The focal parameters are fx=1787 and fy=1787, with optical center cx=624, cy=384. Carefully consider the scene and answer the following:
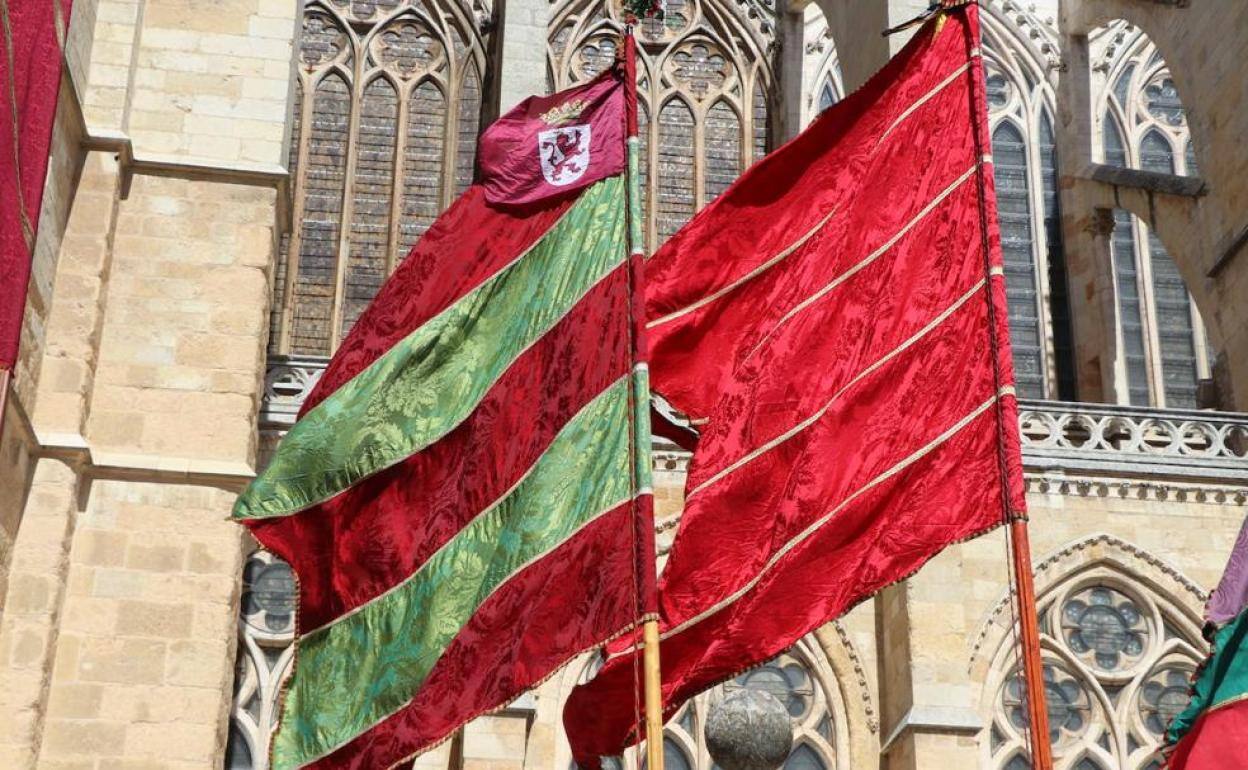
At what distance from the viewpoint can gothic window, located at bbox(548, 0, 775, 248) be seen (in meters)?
14.8

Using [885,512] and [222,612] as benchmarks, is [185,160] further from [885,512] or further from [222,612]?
[885,512]

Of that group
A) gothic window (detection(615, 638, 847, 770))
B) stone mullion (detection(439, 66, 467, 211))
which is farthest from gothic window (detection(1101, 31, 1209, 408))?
stone mullion (detection(439, 66, 467, 211))

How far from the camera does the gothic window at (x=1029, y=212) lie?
1452cm

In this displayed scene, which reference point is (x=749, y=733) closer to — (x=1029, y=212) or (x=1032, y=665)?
(x=1032, y=665)

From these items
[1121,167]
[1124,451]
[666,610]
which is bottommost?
[666,610]

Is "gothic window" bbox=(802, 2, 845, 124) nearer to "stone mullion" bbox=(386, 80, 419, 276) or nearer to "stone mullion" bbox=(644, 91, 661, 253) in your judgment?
"stone mullion" bbox=(644, 91, 661, 253)

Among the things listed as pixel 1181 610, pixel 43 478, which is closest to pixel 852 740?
pixel 1181 610

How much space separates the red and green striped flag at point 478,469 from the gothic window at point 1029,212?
8668mm

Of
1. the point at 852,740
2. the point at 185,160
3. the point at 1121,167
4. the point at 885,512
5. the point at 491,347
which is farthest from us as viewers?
the point at 1121,167

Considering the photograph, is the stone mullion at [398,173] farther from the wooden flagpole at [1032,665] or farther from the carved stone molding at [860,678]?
the wooden flagpole at [1032,665]

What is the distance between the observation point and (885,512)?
209 inches

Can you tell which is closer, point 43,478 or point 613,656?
point 613,656

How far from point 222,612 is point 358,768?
2.72 meters

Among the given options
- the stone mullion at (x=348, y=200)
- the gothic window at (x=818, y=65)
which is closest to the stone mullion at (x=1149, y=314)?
the gothic window at (x=818, y=65)
